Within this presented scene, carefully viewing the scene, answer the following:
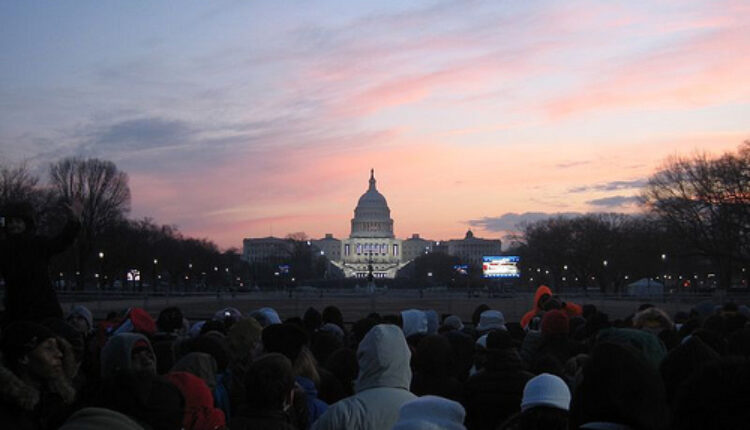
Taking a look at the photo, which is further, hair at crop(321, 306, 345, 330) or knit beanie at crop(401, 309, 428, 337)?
hair at crop(321, 306, 345, 330)

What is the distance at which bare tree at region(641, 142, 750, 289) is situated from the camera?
63812mm

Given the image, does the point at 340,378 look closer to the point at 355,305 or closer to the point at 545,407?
the point at 545,407

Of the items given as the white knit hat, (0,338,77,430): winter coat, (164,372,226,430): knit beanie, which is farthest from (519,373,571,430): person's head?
(0,338,77,430): winter coat

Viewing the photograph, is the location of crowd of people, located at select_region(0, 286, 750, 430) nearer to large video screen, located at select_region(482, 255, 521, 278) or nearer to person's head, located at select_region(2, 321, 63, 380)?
person's head, located at select_region(2, 321, 63, 380)

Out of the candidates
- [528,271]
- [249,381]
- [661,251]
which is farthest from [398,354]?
[528,271]

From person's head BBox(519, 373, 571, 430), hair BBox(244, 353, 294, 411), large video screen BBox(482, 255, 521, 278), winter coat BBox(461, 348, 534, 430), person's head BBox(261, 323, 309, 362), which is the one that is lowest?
winter coat BBox(461, 348, 534, 430)

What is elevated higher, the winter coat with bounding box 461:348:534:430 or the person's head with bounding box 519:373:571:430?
the person's head with bounding box 519:373:571:430

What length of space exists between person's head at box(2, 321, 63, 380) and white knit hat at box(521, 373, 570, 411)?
258cm

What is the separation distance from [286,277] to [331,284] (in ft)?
88.0

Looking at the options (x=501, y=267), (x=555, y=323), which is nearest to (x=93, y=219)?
(x=501, y=267)

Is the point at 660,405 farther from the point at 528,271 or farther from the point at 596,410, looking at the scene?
the point at 528,271

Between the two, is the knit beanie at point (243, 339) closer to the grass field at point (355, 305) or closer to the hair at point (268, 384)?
the hair at point (268, 384)

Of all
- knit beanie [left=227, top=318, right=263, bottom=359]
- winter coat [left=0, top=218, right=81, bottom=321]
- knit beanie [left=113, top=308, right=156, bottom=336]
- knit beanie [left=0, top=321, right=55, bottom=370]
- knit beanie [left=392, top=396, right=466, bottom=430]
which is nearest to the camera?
knit beanie [left=392, top=396, right=466, bottom=430]

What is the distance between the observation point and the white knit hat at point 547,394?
16.2 feet
